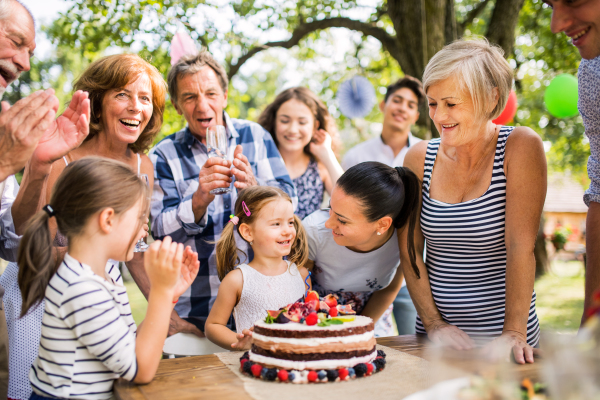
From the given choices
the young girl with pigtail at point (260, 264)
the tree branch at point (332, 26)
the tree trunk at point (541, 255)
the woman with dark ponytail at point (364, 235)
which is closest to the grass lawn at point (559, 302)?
the tree trunk at point (541, 255)

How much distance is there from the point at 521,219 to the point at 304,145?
2.21 meters

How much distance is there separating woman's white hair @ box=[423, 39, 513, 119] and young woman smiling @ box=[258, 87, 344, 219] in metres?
1.72

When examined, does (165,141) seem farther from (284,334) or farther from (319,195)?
(284,334)

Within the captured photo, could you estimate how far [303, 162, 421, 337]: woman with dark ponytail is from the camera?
9.18 ft

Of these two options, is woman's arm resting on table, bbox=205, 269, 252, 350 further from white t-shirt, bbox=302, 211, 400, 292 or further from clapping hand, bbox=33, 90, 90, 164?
clapping hand, bbox=33, 90, 90, 164

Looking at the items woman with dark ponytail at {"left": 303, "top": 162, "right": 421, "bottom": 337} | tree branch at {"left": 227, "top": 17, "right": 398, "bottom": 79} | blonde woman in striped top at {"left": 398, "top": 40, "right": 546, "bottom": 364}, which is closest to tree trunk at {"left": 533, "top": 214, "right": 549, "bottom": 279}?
tree branch at {"left": 227, "top": 17, "right": 398, "bottom": 79}

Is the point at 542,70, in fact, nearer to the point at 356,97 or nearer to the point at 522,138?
the point at 356,97

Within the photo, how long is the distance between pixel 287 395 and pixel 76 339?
0.79m

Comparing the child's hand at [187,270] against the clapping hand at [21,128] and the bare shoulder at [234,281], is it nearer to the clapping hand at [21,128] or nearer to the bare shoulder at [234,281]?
the bare shoulder at [234,281]

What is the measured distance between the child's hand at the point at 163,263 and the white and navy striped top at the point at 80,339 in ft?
0.58

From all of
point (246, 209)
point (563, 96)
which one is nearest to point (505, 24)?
point (563, 96)

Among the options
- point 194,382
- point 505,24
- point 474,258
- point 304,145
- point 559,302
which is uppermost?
point 505,24

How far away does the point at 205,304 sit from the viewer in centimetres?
331

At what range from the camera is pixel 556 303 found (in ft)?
36.3
